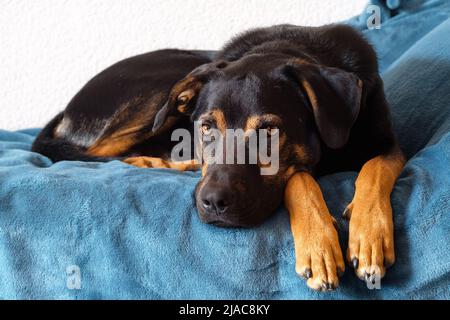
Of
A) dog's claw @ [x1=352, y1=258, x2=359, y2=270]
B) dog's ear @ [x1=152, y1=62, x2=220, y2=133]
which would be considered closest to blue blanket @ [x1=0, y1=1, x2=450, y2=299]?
dog's claw @ [x1=352, y1=258, x2=359, y2=270]

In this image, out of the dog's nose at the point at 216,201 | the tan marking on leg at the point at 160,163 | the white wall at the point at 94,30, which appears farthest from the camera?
the white wall at the point at 94,30

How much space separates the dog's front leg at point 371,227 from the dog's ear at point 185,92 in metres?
0.62

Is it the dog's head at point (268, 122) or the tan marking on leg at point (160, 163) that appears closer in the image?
the dog's head at point (268, 122)

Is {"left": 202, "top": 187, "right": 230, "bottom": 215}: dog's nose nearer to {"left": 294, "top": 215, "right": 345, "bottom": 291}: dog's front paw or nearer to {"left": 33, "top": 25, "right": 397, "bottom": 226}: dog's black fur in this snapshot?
{"left": 33, "top": 25, "right": 397, "bottom": 226}: dog's black fur

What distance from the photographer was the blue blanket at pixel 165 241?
118 cm

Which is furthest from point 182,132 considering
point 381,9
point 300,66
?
point 381,9

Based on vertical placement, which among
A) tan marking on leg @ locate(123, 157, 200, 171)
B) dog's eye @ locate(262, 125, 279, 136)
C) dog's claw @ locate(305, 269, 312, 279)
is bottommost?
tan marking on leg @ locate(123, 157, 200, 171)

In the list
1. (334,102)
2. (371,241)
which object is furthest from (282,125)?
(371,241)

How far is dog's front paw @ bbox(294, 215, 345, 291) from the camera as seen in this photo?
1120 mm

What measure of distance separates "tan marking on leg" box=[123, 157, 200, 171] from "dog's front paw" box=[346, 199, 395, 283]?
Result: 77 centimetres

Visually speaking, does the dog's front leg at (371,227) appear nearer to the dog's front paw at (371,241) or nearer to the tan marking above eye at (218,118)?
the dog's front paw at (371,241)

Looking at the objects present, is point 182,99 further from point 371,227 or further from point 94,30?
point 94,30

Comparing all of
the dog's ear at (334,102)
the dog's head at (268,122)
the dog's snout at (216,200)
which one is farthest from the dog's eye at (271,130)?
the dog's snout at (216,200)

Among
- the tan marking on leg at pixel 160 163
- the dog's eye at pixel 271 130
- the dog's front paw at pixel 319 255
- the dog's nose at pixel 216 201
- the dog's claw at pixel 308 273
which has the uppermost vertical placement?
the dog's eye at pixel 271 130
